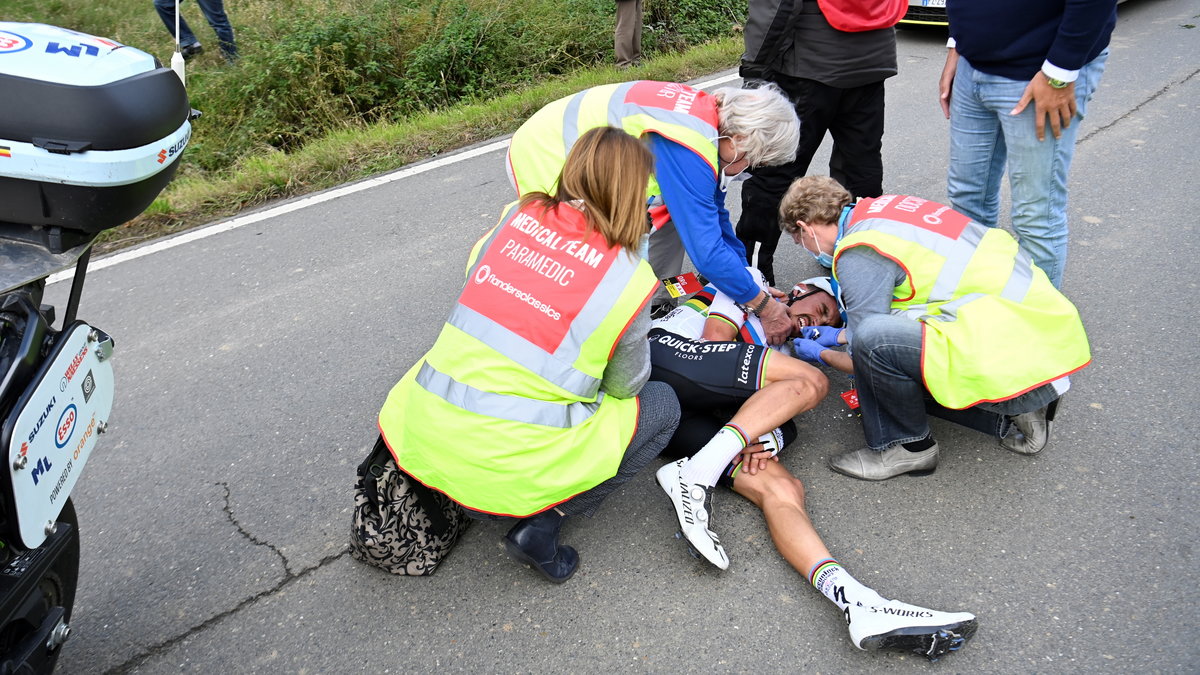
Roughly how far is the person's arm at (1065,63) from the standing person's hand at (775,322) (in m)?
1.05

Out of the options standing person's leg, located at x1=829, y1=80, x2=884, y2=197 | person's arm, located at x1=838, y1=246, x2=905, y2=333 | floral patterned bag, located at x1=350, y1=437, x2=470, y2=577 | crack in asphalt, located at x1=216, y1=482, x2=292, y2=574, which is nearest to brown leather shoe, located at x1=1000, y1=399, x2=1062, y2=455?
person's arm, located at x1=838, y1=246, x2=905, y2=333

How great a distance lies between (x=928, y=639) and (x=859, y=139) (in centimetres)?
236

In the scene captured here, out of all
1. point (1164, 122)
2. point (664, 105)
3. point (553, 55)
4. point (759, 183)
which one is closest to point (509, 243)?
point (664, 105)

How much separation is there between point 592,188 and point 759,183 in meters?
1.61

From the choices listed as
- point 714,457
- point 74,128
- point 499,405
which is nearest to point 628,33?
point 714,457

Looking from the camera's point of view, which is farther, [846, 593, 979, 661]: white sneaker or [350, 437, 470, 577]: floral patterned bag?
[350, 437, 470, 577]: floral patterned bag

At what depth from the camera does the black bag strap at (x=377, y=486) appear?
2461 mm

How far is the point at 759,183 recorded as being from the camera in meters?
3.74

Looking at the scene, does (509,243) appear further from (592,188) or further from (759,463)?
(759,463)

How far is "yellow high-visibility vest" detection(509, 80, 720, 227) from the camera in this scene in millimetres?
2920

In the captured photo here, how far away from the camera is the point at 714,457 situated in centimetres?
262

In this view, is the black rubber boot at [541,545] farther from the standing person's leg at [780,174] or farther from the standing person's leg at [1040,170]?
the standing person's leg at [1040,170]

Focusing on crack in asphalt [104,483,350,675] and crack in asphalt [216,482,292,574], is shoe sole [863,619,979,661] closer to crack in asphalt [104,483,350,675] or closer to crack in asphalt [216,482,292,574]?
crack in asphalt [104,483,350,675]

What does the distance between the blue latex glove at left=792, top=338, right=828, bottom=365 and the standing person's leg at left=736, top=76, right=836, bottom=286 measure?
2.41ft
